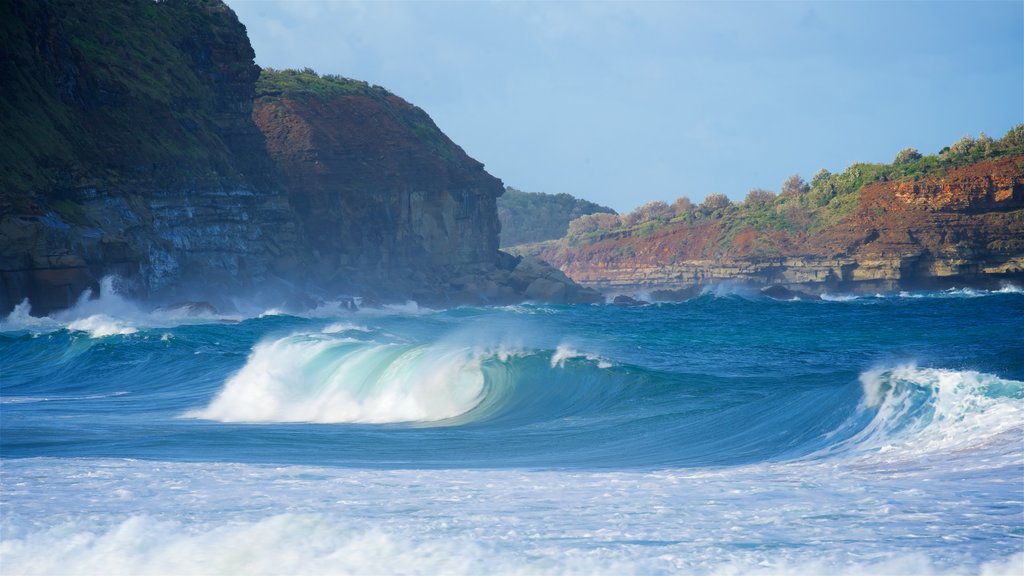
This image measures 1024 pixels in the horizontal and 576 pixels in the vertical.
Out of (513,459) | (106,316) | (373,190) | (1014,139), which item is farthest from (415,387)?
(1014,139)

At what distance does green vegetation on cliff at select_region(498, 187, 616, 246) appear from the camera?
6722 inches

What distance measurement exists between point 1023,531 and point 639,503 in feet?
9.27

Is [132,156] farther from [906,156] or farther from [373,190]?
[906,156]

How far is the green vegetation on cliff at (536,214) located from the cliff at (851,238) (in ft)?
206

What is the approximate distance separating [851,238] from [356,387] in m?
63.6

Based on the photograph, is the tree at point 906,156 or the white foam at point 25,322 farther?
the tree at point 906,156

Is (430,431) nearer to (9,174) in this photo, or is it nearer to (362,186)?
(9,174)

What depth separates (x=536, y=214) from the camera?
176 m

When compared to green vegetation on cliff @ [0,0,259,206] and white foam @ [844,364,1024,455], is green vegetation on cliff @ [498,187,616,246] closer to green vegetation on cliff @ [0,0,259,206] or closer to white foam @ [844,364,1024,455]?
green vegetation on cliff @ [0,0,259,206]

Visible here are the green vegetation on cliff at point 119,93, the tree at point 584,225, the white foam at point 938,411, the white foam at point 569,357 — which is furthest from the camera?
the tree at point 584,225

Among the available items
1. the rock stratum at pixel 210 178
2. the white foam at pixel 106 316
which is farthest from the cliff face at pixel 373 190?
the white foam at pixel 106 316

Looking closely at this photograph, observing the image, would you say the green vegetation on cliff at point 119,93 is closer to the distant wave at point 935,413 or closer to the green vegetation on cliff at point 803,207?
the distant wave at point 935,413

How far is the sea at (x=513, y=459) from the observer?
259 inches

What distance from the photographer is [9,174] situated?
37.2 metres
